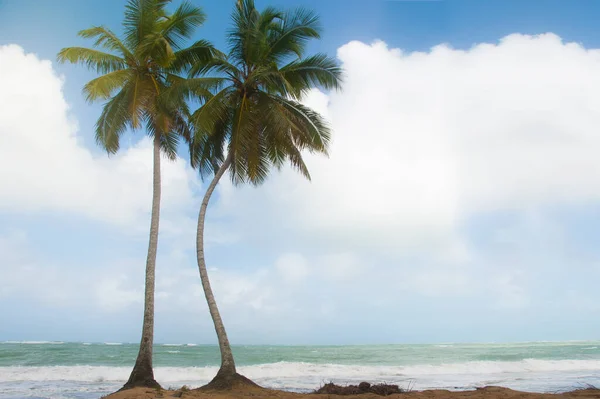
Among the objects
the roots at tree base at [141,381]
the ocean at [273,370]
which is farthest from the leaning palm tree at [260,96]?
the ocean at [273,370]

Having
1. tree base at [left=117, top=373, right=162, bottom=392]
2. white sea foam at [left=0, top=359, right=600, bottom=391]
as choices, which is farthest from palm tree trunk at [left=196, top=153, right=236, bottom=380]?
white sea foam at [left=0, top=359, right=600, bottom=391]

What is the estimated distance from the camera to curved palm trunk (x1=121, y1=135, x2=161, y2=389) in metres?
10.5

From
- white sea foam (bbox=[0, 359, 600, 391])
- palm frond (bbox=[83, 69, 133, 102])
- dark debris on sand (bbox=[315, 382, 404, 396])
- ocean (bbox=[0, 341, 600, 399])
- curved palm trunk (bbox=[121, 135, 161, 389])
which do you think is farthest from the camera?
white sea foam (bbox=[0, 359, 600, 391])

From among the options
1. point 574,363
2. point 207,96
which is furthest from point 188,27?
point 574,363

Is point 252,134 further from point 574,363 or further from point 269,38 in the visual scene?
point 574,363

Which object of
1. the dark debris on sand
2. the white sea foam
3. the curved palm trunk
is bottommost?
the white sea foam

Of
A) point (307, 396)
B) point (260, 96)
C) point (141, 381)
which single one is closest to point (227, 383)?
point (307, 396)

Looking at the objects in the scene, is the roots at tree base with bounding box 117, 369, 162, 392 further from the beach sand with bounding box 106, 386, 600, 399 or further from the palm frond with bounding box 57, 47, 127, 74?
A: the palm frond with bounding box 57, 47, 127, 74

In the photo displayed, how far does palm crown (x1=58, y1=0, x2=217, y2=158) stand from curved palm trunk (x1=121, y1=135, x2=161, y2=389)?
38.5 inches

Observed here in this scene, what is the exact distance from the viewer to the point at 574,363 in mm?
28141

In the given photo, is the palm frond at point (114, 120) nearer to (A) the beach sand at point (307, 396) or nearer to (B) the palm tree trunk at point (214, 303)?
(B) the palm tree trunk at point (214, 303)

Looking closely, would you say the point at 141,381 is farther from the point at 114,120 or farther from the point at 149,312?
the point at 114,120

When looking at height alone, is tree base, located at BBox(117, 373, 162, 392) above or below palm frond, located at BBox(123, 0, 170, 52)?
below

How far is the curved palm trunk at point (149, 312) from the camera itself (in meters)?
10.5
